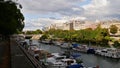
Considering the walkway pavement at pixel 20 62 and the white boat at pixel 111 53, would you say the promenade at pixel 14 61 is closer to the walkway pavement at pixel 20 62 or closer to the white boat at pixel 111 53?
the walkway pavement at pixel 20 62

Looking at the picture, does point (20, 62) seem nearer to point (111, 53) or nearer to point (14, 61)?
point (14, 61)

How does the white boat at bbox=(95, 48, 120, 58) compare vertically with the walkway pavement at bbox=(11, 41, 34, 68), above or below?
below

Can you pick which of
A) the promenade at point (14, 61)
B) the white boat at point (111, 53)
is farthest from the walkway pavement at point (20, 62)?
→ the white boat at point (111, 53)

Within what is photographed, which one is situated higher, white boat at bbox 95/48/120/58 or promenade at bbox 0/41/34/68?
promenade at bbox 0/41/34/68

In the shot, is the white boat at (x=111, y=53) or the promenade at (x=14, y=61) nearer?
the promenade at (x=14, y=61)

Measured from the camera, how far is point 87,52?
61531 mm

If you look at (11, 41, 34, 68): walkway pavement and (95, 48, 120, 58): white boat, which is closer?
(11, 41, 34, 68): walkway pavement

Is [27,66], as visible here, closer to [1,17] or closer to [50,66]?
[1,17]

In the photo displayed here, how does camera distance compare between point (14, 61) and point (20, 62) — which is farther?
point (14, 61)

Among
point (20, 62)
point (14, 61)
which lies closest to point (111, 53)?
point (14, 61)

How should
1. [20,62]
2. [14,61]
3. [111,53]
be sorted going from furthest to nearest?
[111,53] < [14,61] < [20,62]

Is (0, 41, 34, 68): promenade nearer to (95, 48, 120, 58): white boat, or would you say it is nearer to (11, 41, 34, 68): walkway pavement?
(11, 41, 34, 68): walkway pavement

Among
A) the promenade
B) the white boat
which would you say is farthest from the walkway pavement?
the white boat

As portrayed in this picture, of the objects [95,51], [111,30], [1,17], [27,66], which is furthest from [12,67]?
[111,30]
